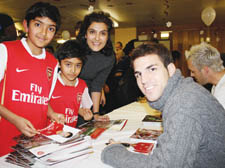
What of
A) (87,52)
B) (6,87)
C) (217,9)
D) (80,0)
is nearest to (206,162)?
(6,87)

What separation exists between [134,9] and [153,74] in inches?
253

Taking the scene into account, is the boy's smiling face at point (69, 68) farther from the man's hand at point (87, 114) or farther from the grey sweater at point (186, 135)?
the grey sweater at point (186, 135)

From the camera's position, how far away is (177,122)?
0.72m

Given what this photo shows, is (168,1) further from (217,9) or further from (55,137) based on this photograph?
(55,137)

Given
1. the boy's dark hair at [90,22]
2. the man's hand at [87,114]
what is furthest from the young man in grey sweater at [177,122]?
the boy's dark hair at [90,22]

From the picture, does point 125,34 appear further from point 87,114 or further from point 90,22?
point 87,114

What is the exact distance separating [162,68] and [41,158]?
75 cm

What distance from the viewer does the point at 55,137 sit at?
3.33ft

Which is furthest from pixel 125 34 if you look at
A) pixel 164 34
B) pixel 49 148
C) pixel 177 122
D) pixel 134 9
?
pixel 177 122

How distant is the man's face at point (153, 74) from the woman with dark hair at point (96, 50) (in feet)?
2.93

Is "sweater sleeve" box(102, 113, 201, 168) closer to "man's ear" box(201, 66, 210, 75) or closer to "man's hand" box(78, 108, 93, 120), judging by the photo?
"man's hand" box(78, 108, 93, 120)

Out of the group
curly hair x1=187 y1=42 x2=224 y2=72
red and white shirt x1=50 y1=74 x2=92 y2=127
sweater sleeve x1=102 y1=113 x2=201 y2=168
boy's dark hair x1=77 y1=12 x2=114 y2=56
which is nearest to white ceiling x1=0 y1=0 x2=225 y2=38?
curly hair x1=187 y1=42 x2=224 y2=72

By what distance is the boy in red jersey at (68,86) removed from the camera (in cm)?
181

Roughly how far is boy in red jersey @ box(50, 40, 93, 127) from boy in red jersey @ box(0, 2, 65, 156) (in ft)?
0.81
